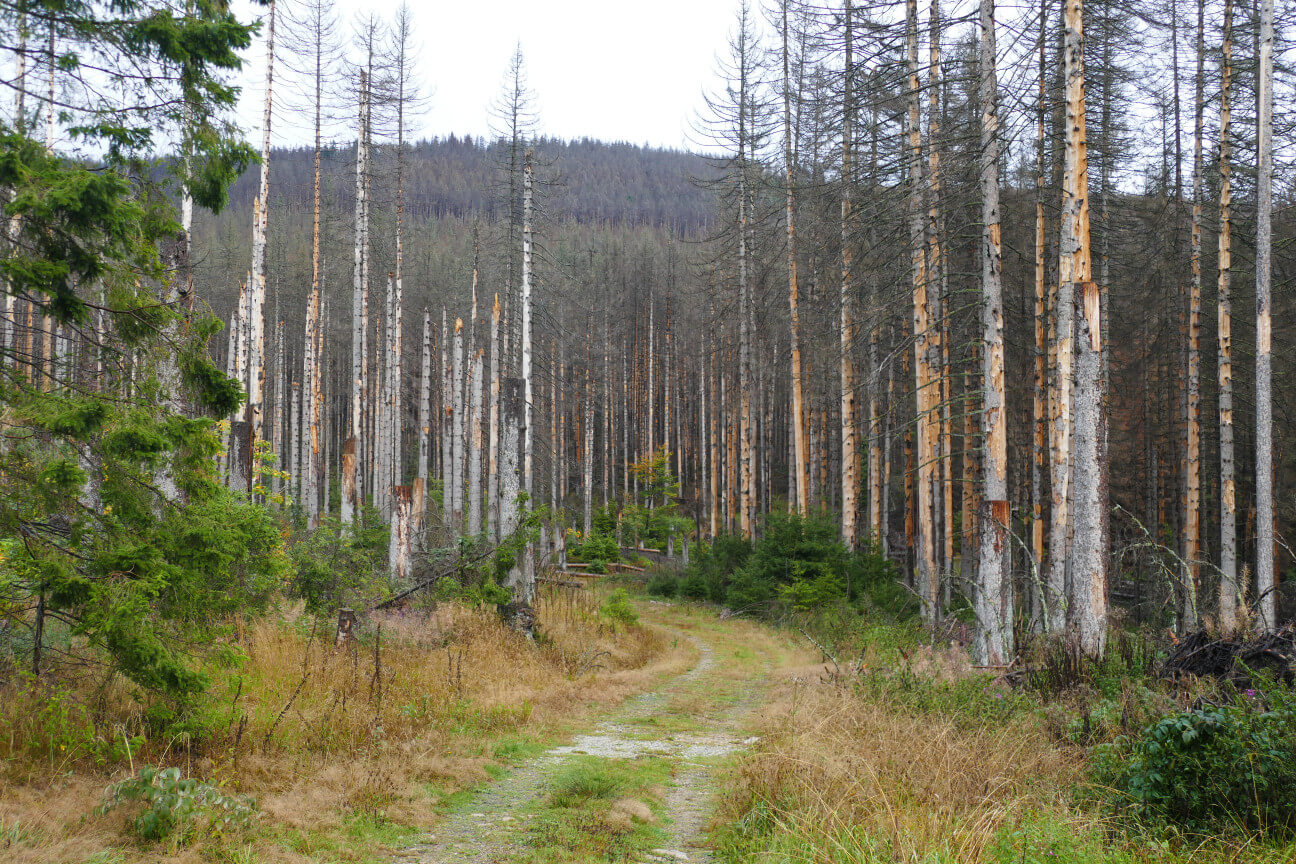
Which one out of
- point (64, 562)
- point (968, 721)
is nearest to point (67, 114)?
point (64, 562)

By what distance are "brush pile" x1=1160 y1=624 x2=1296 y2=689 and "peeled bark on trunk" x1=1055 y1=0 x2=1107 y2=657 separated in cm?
98

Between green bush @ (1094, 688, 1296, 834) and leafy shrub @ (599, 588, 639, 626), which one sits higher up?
green bush @ (1094, 688, 1296, 834)

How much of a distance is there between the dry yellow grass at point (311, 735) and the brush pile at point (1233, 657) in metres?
5.44

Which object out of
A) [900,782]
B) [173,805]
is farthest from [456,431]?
[900,782]

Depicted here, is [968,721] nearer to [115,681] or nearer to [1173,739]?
[1173,739]

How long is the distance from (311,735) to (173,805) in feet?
5.92

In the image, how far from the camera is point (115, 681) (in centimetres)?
538

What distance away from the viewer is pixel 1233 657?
18.9 feet

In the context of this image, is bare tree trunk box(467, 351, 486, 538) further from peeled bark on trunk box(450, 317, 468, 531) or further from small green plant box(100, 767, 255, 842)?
small green plant box(100, 767, 255, 842)

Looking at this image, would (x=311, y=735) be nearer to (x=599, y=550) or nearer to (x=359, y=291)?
(x=359, y=291)

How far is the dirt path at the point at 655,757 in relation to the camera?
4.40 m

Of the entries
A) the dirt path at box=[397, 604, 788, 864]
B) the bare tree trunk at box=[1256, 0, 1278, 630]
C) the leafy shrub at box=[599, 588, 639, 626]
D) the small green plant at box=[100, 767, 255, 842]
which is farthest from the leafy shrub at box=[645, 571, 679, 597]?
the small green plant at box=[100, 767, 255, 842]

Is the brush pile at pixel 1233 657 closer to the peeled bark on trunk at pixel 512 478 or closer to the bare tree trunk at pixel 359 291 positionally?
the peeled bark on trunk at pixel 512 478

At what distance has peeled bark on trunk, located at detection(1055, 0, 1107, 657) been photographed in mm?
7848
